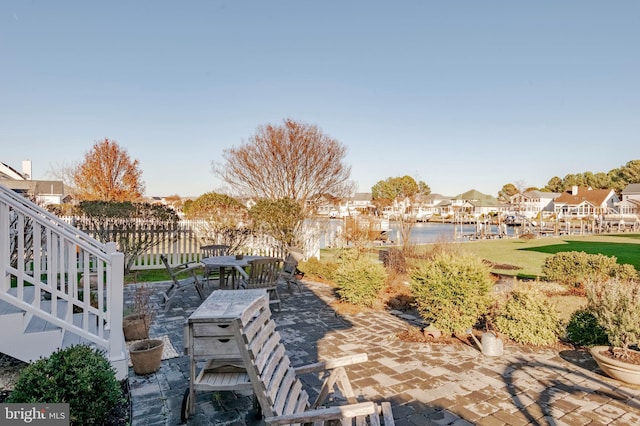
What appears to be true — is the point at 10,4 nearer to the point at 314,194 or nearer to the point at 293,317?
the point at 293,317

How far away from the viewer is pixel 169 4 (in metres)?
10.0

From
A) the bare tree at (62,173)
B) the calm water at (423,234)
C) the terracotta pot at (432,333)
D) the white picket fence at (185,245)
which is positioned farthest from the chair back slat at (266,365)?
the bare tree at (62,173)

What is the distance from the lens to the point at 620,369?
3957 mm

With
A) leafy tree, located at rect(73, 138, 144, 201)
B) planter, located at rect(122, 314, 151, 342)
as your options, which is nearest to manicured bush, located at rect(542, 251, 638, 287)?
planter, located at rect(122, 314, 151, 342)

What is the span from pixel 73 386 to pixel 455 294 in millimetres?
4854

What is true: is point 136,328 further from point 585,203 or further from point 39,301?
point 585,203

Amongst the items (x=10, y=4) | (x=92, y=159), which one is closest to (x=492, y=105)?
(x=10, y=4)

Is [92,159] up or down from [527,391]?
up

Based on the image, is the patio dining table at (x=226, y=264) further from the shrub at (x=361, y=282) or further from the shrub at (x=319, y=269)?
the shrub at (x=319, y=269)

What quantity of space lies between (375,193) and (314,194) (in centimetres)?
7112

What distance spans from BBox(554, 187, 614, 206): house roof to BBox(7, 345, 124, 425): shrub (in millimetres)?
71032

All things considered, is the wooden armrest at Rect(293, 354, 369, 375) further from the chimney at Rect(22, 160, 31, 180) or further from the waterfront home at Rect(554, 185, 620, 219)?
the waterfront home at Rect(554, 185, 620, 219)

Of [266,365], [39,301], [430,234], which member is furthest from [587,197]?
[39,301]

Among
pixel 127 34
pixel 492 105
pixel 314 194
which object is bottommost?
pixel 314 194
